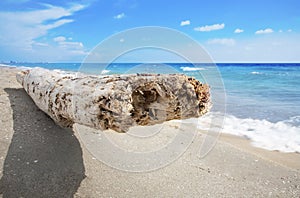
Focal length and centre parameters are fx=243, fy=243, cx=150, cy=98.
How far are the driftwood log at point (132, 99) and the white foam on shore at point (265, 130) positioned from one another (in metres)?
3.47

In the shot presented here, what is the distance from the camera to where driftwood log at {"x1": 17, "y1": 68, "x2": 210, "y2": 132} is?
186 cm

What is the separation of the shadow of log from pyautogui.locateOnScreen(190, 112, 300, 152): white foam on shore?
3.58 meters

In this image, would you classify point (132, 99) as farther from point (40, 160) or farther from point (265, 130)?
point (265, 130)

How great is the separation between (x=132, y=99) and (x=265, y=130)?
4.99 m

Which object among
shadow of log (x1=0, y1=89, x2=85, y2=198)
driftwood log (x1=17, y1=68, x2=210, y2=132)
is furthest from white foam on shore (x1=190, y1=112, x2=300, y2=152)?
shadow of log (x1=0, y1=89, x2=85, y2=198)

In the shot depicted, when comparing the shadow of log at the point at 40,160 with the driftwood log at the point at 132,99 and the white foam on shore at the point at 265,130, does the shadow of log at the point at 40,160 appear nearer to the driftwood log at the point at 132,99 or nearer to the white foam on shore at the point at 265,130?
the driftwood log at the point at 132,99

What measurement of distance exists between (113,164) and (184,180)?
0.98 m

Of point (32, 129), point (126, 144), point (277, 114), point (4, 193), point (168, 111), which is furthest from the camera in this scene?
point (277, 114)

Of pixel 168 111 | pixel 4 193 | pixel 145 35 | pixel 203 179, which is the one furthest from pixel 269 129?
pixel 4 193

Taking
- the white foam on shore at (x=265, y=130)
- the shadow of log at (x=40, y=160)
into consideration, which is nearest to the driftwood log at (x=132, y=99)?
the shadow of log at (x=40, y=160)

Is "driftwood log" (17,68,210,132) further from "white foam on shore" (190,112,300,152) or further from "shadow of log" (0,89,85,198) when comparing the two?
"white foam on shore" (190,112,300,152)

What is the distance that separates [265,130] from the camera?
5.93 m

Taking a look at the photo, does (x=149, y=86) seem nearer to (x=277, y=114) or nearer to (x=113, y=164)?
(x=113, y=164)

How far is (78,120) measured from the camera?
88.6 inches
